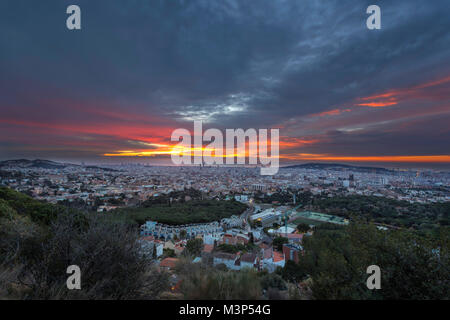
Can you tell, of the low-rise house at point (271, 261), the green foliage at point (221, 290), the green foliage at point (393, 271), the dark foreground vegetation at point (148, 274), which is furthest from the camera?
the low-rise house at point (271, 261)

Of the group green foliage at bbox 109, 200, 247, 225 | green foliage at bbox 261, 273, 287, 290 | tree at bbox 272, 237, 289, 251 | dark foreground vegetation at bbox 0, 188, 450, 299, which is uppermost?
dark foreground vegetation at bbox 0, 188, 450, 299

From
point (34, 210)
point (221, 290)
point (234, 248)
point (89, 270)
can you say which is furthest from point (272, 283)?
point (34, 210)

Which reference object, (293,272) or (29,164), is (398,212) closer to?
(293,272)

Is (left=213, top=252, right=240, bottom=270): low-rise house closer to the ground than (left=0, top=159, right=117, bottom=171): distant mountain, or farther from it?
closer to the ground

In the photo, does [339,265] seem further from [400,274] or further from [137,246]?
[137,246]

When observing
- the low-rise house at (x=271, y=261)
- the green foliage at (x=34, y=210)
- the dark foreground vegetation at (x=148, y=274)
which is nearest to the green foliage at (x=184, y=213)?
the green foliage at (x=34, y=210)

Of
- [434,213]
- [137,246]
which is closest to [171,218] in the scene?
[137,246]

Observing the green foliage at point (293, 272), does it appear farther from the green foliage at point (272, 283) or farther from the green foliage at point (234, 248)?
the green foliage at point (234, 248)

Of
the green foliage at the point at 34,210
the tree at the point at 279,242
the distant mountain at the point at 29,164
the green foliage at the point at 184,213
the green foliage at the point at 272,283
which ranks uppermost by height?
the distant mountain at the point at 29,164

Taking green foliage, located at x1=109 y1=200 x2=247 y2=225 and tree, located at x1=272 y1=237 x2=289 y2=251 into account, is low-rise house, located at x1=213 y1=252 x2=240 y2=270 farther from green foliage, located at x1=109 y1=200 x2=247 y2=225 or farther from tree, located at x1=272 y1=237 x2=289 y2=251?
green foliage, located at x1=109 y1=200 x2=247 y2=225

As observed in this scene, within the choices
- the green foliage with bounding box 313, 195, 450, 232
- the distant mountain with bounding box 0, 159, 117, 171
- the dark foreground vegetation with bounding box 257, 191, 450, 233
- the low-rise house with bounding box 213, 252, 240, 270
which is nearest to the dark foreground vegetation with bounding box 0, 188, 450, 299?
the low-rise house with bounding box 213, 252, 240, 270

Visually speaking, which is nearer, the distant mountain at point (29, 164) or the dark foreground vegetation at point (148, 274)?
the dark foreground vegetation at point (148, 274)
